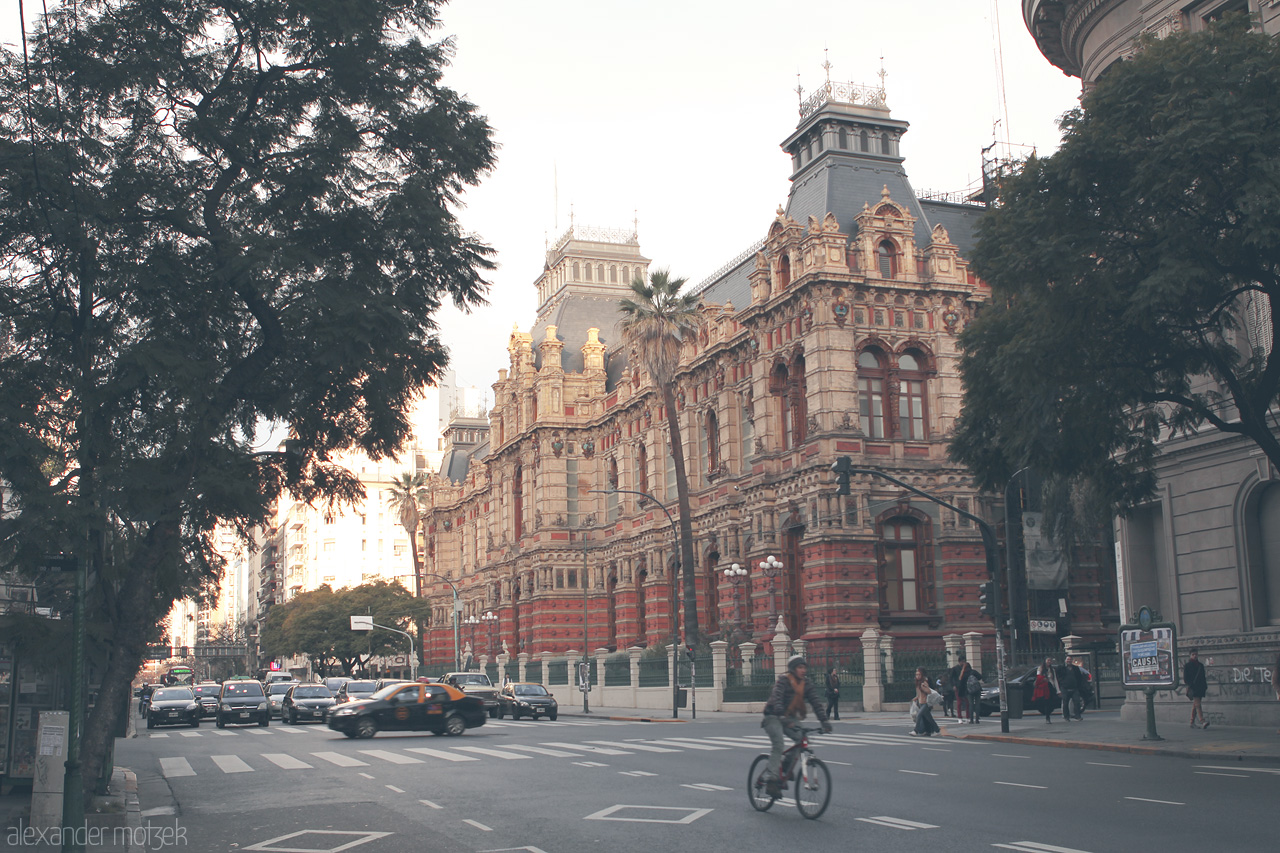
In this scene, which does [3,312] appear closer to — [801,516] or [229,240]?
[229,240]

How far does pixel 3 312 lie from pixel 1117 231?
16.6 meters

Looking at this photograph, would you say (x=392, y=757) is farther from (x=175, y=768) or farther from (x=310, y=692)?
(x=310, y=692)

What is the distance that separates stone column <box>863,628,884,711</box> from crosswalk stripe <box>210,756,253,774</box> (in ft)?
70.4

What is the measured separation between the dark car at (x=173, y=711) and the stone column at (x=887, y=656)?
25.1 m

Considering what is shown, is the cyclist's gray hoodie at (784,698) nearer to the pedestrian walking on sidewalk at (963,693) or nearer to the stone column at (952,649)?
the pedestrian walking on sidewalk at (963,693)

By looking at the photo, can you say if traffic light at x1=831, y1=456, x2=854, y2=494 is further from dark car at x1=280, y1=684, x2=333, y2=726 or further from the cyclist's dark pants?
dark car at x1=280, y1=684, x2=333, y2=726

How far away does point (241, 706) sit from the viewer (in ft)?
145

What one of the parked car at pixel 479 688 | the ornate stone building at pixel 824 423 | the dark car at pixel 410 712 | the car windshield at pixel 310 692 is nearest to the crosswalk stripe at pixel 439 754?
the dark car at pixel 410 712

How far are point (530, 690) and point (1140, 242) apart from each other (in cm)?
3307

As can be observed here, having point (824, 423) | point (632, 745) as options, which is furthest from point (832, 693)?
point (824, 423)

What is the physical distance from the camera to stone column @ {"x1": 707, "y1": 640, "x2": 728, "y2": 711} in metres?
46.5

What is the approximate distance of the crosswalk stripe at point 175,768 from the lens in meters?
23.4

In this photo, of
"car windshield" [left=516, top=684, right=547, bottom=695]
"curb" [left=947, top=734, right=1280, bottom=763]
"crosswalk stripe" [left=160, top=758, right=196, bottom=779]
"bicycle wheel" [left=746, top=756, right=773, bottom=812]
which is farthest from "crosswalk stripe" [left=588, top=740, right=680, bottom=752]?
Result: "car windshield" [left=516, top=684, right=547, bottom=695]

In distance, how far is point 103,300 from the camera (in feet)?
51.4
